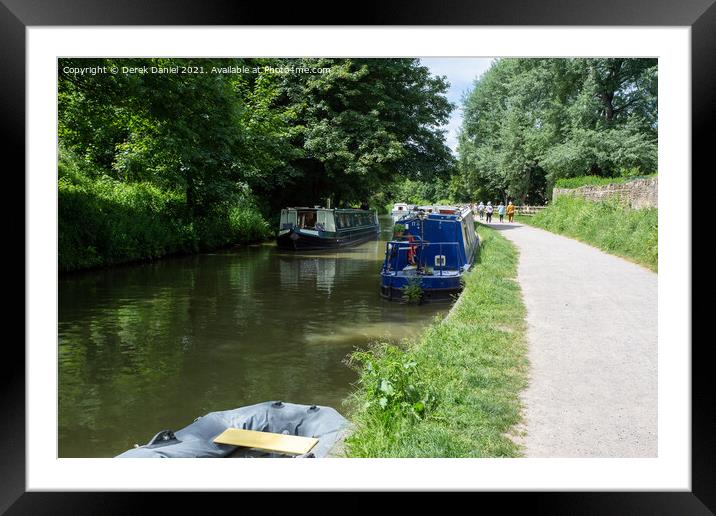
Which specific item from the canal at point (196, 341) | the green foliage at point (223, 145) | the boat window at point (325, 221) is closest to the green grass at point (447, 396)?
the canal at point (196, 341)

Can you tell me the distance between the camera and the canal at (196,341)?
6.21 metres

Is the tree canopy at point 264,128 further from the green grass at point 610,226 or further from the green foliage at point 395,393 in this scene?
the green grass at point 610,226

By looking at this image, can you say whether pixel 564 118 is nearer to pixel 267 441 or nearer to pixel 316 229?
pixel 316 229

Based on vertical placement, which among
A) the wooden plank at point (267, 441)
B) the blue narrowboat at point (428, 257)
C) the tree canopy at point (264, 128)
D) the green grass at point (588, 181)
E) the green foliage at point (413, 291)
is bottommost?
the wooden plank at point (267, 441)

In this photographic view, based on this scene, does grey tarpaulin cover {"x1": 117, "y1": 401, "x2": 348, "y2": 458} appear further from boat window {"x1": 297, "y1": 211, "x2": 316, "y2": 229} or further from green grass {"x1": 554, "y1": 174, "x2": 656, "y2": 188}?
boat window {"x1": 297, "y1": 211, "x2": 316, "y2": 229}

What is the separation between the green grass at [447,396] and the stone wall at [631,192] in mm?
7254

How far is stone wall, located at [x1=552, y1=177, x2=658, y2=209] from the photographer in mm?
13164

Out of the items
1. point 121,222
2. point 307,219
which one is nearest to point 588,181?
point 307,219

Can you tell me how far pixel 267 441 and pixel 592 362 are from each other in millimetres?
3079

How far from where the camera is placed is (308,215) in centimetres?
2503

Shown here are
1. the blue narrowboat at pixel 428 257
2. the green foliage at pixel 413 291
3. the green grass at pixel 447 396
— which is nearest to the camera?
the green grass at pixel 447 396

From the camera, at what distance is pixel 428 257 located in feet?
45.8

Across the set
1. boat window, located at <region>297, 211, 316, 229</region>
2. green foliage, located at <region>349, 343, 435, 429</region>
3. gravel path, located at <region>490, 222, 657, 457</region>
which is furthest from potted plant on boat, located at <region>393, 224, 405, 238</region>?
boat window, located at <region>297, 211, 316, 229</region>

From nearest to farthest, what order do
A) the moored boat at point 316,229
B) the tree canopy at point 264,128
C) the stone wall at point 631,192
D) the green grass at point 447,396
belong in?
the green grass at point 447,396
the tree canopy at point 264,128
the stone wall at point 631,192
the moored boat at point 316,229
